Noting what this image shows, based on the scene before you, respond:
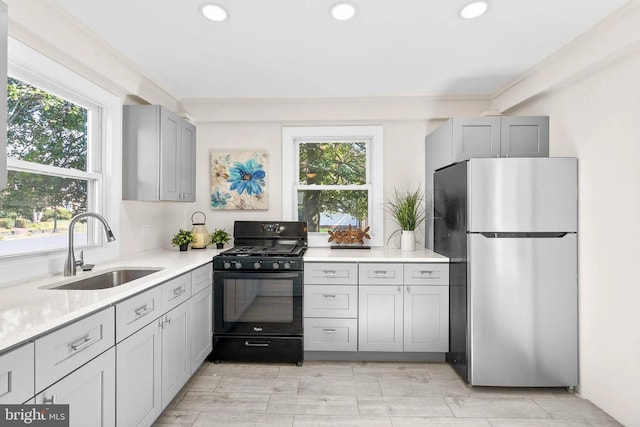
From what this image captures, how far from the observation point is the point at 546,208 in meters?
2.50

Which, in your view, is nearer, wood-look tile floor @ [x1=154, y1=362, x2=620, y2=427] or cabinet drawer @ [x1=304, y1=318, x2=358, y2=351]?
wood-look tile floor @ [x1=154, y1=362, x2=620, y2=427]

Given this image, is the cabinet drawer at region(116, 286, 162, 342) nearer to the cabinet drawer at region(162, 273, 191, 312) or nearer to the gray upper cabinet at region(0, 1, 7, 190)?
the cabinet drawer at region(162, 273, 191, 312)

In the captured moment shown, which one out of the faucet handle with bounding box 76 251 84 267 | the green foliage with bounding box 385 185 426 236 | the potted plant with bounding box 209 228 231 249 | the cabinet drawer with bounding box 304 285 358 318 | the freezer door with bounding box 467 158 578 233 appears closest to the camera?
the faucet handle with bounding box 76 251 84 267

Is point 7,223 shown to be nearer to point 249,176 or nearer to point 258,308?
point 258,308

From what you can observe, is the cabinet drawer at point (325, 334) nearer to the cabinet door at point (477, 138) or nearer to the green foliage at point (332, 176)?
the green foliage at point (332, 176)

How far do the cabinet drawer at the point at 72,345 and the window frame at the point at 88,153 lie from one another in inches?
28.7

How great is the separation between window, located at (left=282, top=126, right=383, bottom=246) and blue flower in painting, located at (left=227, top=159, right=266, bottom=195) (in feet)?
0.87

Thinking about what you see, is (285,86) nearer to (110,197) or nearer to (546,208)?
(110,197)

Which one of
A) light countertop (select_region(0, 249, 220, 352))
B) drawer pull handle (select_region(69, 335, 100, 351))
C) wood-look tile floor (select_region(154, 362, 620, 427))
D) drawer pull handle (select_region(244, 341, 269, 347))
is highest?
light countertop (select_region(0, 249, 220, 352))

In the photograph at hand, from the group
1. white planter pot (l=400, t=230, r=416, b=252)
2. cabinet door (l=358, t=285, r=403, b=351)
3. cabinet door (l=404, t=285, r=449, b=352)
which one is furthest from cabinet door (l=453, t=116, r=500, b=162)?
cabinet door (l=358, t=285, r=403, b=351)

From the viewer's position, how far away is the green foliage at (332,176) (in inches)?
152

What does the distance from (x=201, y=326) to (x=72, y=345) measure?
1.40 metres

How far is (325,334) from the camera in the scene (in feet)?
9.94

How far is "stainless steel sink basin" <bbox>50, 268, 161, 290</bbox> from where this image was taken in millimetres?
2131
